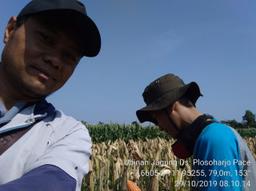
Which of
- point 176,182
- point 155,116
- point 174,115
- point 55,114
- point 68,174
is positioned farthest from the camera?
point 176,182

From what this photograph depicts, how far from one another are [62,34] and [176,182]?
4.10 metres

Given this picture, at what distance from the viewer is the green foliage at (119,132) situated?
2786 cm

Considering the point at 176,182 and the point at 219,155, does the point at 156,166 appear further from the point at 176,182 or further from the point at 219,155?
the point at 219,155

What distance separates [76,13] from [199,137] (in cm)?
157

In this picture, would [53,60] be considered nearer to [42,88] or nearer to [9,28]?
[42,88]

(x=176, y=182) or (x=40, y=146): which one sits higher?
(x=40, y=146)

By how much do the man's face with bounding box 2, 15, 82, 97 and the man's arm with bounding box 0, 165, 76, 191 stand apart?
37 cm

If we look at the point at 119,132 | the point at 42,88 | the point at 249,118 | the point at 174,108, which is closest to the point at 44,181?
the point at 42,88

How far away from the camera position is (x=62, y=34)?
4.91 ft

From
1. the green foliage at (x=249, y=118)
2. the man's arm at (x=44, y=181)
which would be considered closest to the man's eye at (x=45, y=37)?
the man's arm at (x=44, y=181)

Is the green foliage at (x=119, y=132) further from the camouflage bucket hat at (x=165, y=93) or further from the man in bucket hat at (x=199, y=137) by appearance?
the man in bucket hat at (x=199, y=137)

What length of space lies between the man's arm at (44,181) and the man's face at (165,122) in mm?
2063

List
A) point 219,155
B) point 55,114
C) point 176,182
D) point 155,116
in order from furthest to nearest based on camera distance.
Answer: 1. point 176,182
2. point 155,116
3. point 219,155
4. point 55,114

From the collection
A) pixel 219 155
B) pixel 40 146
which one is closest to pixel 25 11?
pixel 40 146
